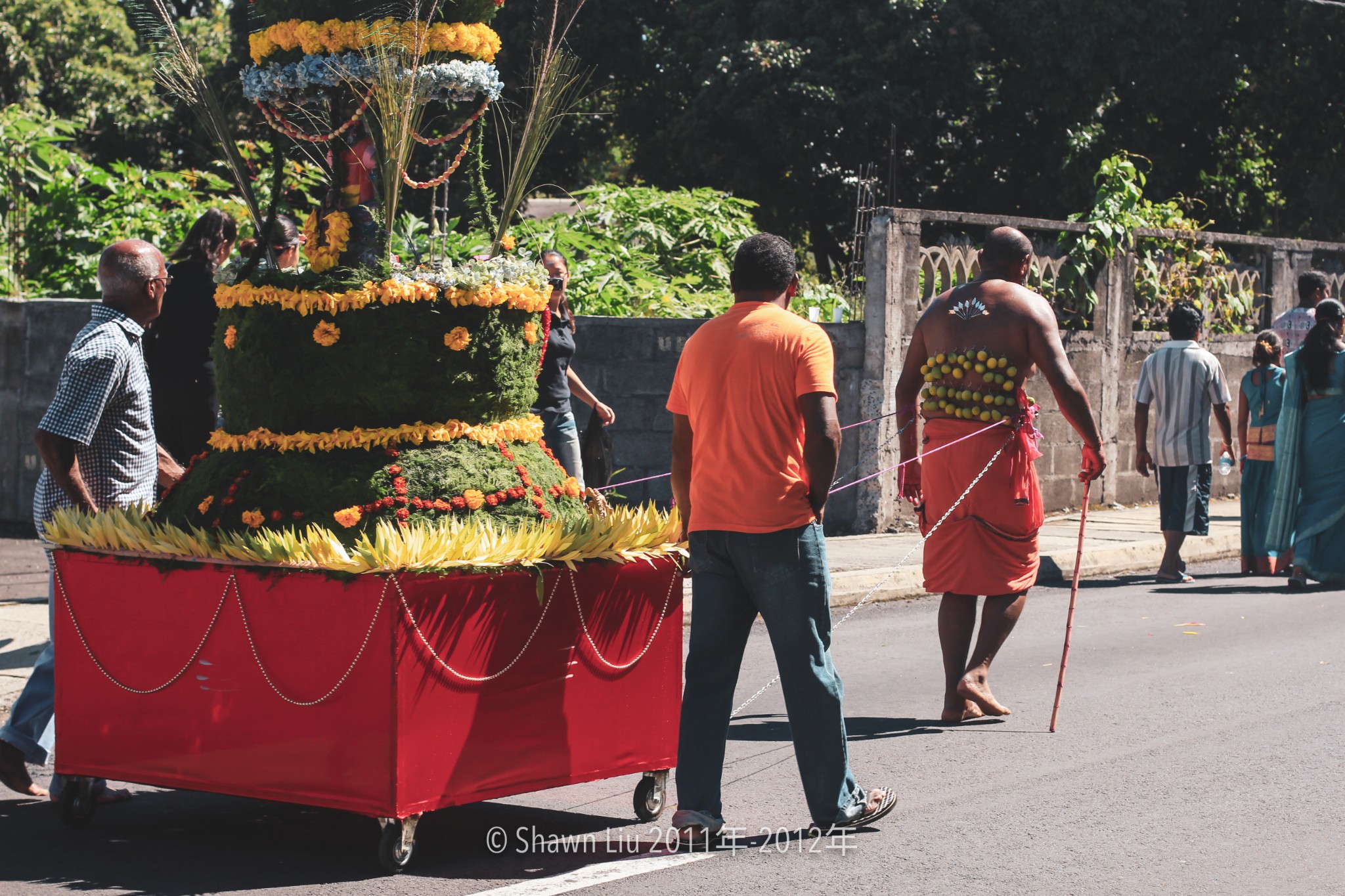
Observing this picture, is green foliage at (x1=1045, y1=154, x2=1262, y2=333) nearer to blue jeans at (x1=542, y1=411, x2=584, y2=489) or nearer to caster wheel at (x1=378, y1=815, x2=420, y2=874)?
blue jeans at (x1=542, y1=411, x2=584, y2=489)

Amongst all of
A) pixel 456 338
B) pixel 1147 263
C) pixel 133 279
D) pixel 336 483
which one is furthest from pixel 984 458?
pixel 1147 263

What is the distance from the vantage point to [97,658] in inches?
207

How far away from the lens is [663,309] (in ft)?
41.4

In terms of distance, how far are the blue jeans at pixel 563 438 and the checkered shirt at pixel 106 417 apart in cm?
375

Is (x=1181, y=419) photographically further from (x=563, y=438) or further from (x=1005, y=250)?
(x=1005, y=250)

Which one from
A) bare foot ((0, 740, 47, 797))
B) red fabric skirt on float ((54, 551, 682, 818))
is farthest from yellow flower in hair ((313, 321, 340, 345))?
bare foot ((0, 740, 47, 797))

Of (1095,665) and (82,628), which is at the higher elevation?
(82,628)

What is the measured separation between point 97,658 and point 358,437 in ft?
3.81

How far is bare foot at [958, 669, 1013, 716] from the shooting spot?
6.92 m

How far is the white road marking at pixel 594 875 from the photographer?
4602mm

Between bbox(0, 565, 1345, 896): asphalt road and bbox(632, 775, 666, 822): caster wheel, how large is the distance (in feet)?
0.21

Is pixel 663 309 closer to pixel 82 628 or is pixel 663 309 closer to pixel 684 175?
pixel 82 628

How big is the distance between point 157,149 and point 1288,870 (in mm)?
31764

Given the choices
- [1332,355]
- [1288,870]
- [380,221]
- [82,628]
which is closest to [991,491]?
[1288,870]
